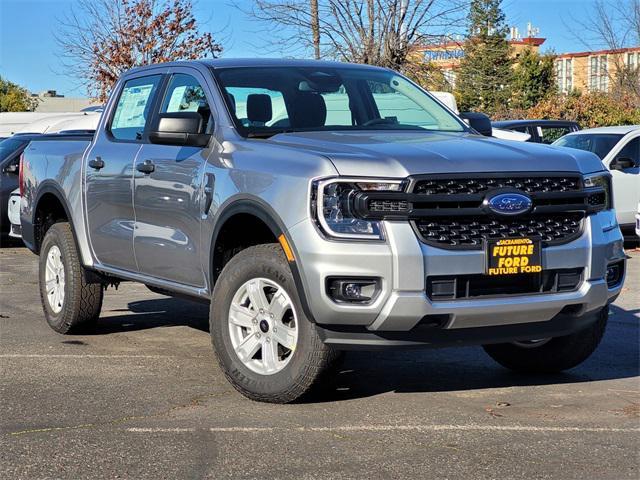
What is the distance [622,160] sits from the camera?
15.6 m

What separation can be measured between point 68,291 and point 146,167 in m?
1.57

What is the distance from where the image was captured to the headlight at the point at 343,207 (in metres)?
5.23

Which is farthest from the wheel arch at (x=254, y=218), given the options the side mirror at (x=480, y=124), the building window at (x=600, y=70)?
the building window at (x=600, y=70)

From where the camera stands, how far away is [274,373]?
5680mm

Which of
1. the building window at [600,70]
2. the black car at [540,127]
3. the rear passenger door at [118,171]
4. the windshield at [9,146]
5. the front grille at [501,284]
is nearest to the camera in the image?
the front grille at [501,284]

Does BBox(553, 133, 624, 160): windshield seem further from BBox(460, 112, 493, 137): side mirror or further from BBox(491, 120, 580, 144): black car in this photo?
BBox(460, 112, 493, 137): side mirror

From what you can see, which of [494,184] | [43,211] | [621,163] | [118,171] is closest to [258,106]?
[118,171]

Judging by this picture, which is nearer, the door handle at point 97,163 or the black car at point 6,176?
the door handle at point 97,163

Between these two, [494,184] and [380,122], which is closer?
[494,184]

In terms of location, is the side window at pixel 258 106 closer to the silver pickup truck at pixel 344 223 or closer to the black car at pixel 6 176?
the silver pickup truck at pixel 344 223

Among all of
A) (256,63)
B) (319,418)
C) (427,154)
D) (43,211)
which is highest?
(256,63)

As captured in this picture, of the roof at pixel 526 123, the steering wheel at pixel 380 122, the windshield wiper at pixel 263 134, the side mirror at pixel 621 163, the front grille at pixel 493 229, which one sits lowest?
the side mirror at pixel 621 163

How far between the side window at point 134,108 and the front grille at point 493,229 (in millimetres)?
2727

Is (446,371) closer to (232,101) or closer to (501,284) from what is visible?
(501,284)
